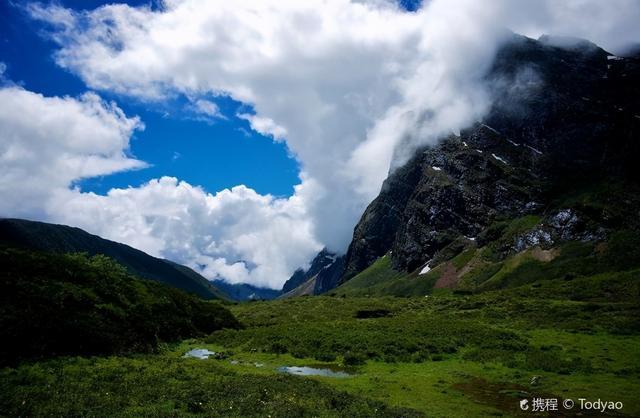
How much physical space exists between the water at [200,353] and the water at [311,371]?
10844 mm

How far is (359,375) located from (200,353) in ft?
74.6

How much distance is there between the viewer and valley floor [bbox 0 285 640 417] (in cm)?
2702

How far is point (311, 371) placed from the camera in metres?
44.7

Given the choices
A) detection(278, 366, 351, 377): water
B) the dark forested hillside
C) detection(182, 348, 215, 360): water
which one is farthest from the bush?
the dark forested hillside

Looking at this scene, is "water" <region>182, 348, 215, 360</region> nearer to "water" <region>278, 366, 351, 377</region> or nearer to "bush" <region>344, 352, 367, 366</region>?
"water" <region>278, 366, 351, 377</region>

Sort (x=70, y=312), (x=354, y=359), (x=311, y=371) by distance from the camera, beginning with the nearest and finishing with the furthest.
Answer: (x=70, y=312) → (x=311, y=371) → (x=354, y=359)

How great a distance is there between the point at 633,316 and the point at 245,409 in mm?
66447

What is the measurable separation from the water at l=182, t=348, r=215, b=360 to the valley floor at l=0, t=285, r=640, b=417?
95cm

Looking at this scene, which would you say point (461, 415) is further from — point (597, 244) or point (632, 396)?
point (597, 244)

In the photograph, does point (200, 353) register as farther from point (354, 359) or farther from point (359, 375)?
point (359, 375)

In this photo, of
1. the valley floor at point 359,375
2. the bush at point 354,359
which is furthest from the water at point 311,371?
the bush at point 354,359

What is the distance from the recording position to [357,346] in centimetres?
5316

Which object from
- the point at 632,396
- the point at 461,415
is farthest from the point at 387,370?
the point at 632,396

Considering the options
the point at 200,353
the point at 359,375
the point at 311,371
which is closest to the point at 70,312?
the point at 200,353
